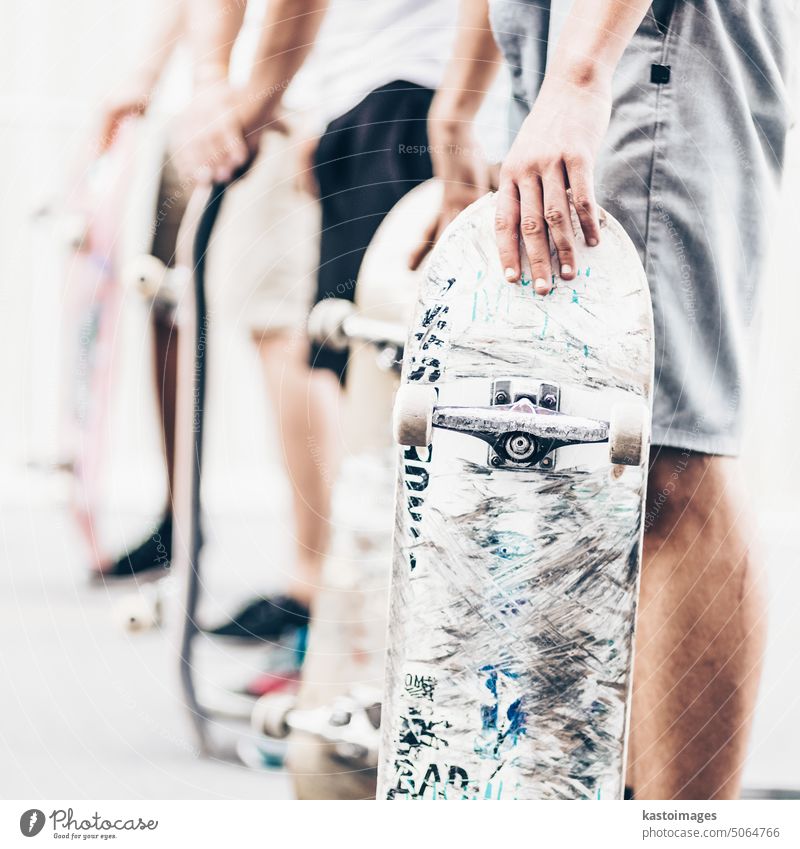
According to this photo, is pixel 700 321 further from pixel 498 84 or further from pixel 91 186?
pixel 91 186

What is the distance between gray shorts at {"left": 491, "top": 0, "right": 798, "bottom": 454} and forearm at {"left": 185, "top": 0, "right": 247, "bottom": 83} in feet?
1.37

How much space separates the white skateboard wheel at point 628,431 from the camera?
95 cm

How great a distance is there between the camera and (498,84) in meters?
1.29

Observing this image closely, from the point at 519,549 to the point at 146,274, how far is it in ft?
2.35

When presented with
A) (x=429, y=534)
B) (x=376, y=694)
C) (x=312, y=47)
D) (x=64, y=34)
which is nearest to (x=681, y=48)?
(x=312, y=47)

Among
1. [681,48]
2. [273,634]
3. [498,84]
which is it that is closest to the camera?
[681,48]

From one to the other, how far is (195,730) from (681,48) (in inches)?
47.2

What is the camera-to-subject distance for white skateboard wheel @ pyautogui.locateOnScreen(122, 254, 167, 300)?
1.34 meters

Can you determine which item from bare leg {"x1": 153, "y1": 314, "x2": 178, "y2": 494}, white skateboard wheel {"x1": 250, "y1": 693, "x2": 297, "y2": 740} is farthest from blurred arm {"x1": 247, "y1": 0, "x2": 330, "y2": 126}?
white skateboard wheel {"x1": 250, "y1": 693, "x2": 297, "y2": 740}

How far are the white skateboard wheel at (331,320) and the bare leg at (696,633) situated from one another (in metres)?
0.50

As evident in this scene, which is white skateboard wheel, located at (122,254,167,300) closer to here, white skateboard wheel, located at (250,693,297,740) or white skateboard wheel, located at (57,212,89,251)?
white skateboard wheel, located at (57,212,89,251)

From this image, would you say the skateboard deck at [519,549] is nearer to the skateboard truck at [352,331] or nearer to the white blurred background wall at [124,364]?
the skateboard truck at [352,331]

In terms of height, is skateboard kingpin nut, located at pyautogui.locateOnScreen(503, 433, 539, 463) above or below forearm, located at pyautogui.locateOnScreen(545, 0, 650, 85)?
below

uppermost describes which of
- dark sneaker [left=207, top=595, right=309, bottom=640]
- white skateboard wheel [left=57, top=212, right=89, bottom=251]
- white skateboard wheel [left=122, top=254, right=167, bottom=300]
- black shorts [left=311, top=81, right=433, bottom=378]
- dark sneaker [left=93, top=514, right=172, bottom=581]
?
black shorts [left=311, top=81, right=433, bottom=378]
